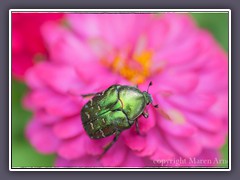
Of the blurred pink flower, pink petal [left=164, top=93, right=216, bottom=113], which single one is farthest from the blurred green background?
pink petal [left=164, top=93, right=216, bottom=113]

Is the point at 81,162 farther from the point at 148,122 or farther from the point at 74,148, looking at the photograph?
the point at 148,122

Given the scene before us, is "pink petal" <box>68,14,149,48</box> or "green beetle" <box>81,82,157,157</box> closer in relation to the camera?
"green beetle" <box>81,82,157,157</box>

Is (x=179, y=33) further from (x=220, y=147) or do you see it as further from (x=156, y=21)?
(x=220, y=147)

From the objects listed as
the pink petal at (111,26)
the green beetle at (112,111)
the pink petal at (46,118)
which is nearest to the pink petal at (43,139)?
the pink petal at (46,118)

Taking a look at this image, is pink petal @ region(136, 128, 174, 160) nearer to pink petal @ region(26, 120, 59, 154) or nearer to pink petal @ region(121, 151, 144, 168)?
pink petal @ region(121, 151, 144, 168)

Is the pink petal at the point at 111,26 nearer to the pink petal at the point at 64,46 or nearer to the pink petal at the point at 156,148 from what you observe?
the pink petal at the point at 64,46
